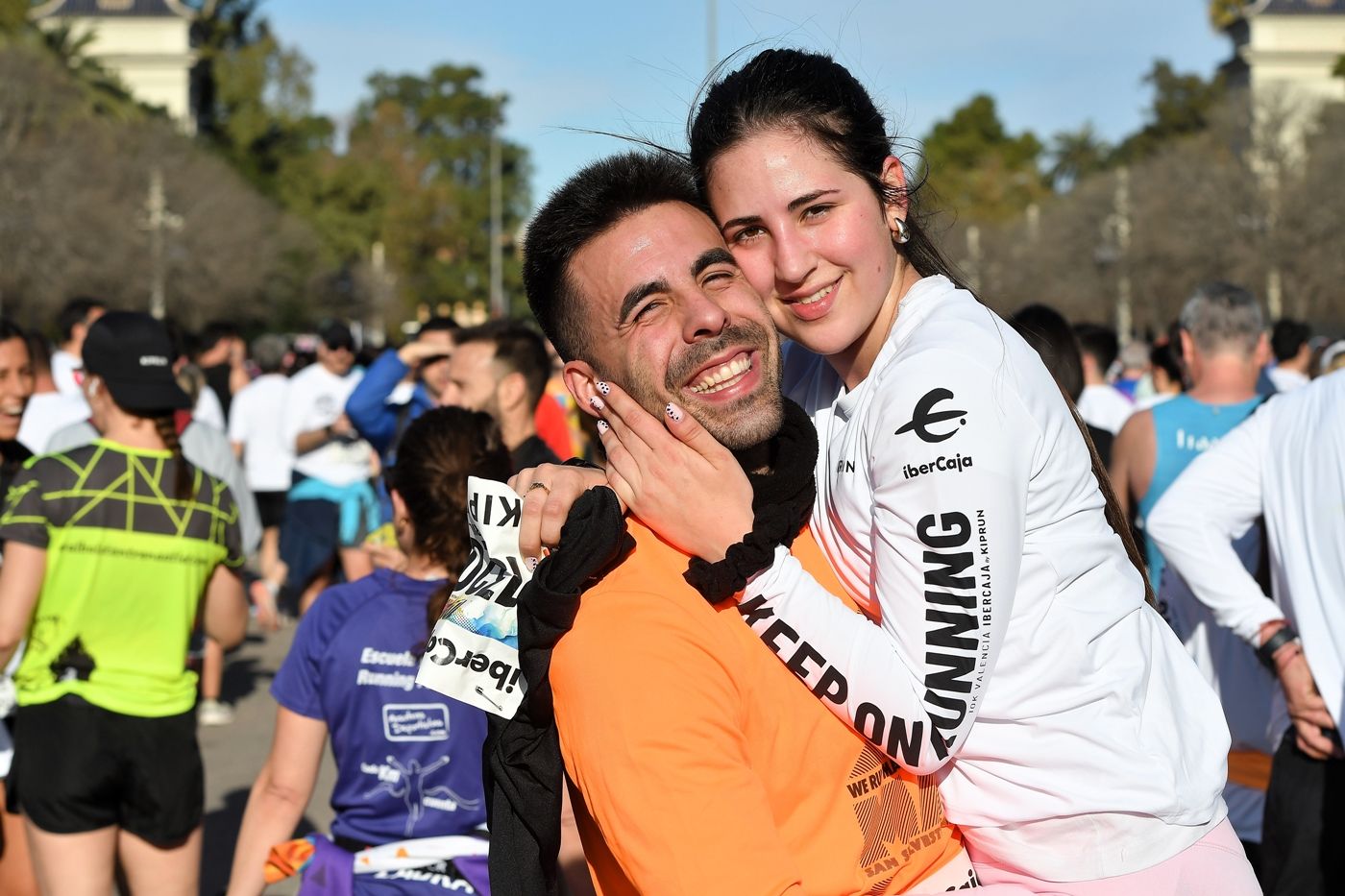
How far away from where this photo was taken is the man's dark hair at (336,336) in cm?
1155

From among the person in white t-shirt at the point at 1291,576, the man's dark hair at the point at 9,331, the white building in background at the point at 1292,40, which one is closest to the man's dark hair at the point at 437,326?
the man's dark hair at the point at 9,331

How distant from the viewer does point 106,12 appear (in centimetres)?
7444

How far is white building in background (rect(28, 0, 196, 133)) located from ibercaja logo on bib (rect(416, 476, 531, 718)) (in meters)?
76.2

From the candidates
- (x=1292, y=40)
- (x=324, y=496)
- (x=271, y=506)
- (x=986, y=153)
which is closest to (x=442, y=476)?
(x=324, y=496)

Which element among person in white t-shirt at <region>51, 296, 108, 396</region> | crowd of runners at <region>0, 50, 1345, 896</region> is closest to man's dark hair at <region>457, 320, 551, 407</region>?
crowd of runners at <region>0, 50, 1345, 896</region>

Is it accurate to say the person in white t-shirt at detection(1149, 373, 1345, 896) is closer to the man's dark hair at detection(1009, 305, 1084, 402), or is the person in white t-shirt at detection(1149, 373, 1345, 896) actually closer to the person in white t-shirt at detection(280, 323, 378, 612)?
the man's dark hair at detection(1009, 305, 1084, 402)

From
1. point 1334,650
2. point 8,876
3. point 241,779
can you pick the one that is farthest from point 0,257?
point 1334,650

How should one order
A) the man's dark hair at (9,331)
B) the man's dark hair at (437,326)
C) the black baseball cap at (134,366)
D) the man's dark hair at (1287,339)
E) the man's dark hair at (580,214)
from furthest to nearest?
the man's dark hair at (1287,339) < the man's dark hair at (437,326) < the man's dark hair at (9,331) < the black baseball cap at (134,366) < the man's dark hair at (580,214)

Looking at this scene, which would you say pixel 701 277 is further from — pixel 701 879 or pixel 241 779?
pixel 241 779

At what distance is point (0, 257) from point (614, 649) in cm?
3984

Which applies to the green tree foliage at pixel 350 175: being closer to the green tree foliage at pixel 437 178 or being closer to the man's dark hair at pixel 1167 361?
the green tree foliage at pixel 437 178

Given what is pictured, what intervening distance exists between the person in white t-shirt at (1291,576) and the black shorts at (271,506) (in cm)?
942

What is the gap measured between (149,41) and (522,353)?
246ft

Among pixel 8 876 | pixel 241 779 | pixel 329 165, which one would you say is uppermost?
pixel 329 165
